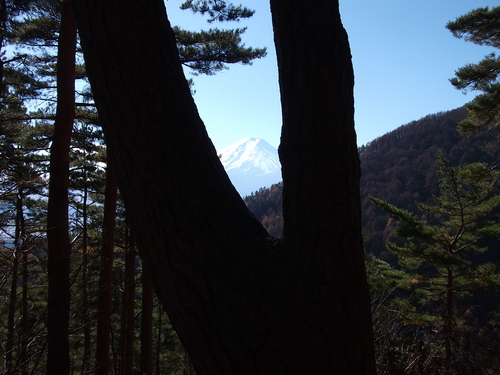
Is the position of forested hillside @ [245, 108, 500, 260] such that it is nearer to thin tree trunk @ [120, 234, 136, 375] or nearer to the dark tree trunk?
thin tree trunk @ [120, 234, 136, 375]

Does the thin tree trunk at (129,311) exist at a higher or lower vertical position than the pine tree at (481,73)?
lower

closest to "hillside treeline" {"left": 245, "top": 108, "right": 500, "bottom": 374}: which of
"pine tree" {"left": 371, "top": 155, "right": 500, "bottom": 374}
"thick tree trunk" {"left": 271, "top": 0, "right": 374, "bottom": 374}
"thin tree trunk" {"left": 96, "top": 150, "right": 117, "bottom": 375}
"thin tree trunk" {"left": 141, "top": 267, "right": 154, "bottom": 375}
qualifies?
"pine tree" {"left": 371, "top": 155, "right": 500, "bottom": 374}

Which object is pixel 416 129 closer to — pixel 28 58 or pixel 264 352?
pixel 28 58

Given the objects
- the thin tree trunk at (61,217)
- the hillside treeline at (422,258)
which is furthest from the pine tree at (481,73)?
the thin tree trunk at (61,217)

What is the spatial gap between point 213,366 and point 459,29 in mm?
→ 9108

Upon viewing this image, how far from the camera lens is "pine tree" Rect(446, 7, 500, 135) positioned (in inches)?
299

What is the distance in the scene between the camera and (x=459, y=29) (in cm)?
795

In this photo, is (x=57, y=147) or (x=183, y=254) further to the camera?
(x=57, y=147)

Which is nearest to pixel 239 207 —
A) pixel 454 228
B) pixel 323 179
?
pixel 323 179

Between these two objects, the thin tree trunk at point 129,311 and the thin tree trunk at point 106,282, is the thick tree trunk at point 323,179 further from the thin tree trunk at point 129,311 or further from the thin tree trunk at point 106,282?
the thin tree trunk at point 129,311

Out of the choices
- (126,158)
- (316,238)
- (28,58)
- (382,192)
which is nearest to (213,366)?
(316,238)

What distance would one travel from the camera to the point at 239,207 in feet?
4.09

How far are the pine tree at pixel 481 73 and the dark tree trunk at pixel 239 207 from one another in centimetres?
801

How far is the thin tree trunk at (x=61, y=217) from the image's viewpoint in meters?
4.47
